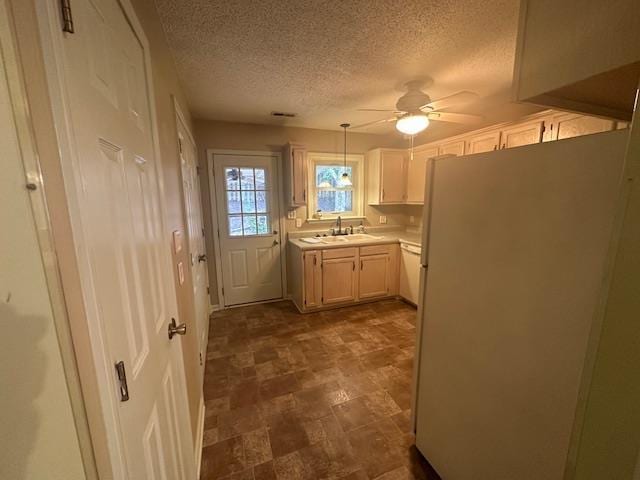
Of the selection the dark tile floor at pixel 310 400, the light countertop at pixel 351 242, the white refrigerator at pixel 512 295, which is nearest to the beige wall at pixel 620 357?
the white refrigerator at pixel 512 295

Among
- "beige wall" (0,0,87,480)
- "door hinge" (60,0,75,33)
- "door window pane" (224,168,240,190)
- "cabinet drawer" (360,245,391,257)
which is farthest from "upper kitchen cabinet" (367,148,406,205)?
"beige wall" (0,0,87,480)

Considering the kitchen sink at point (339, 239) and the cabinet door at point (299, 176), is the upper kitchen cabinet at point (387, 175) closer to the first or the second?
the kitchen sink at point (339, 239)

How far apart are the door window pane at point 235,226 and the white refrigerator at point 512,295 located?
8.54 ft

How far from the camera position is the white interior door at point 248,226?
130 inches

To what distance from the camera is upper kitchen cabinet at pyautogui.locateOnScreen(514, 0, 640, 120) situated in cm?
66

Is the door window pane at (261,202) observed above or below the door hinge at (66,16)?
below

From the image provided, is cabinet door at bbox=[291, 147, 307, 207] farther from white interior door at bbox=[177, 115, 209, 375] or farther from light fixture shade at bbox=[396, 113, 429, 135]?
light fixture shade at bbox=[396, 113, 429, 135]

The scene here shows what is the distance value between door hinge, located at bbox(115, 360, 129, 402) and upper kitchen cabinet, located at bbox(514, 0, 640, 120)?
1409 mm

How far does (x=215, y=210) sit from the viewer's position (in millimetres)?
3258

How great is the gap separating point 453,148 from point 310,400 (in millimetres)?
3005

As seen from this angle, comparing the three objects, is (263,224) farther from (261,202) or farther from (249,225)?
(261,202)

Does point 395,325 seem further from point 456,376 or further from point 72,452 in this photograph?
point 72,452

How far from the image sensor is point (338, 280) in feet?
10.8

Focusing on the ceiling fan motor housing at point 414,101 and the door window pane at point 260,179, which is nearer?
the ceiling fan motor housing at point 414,101
